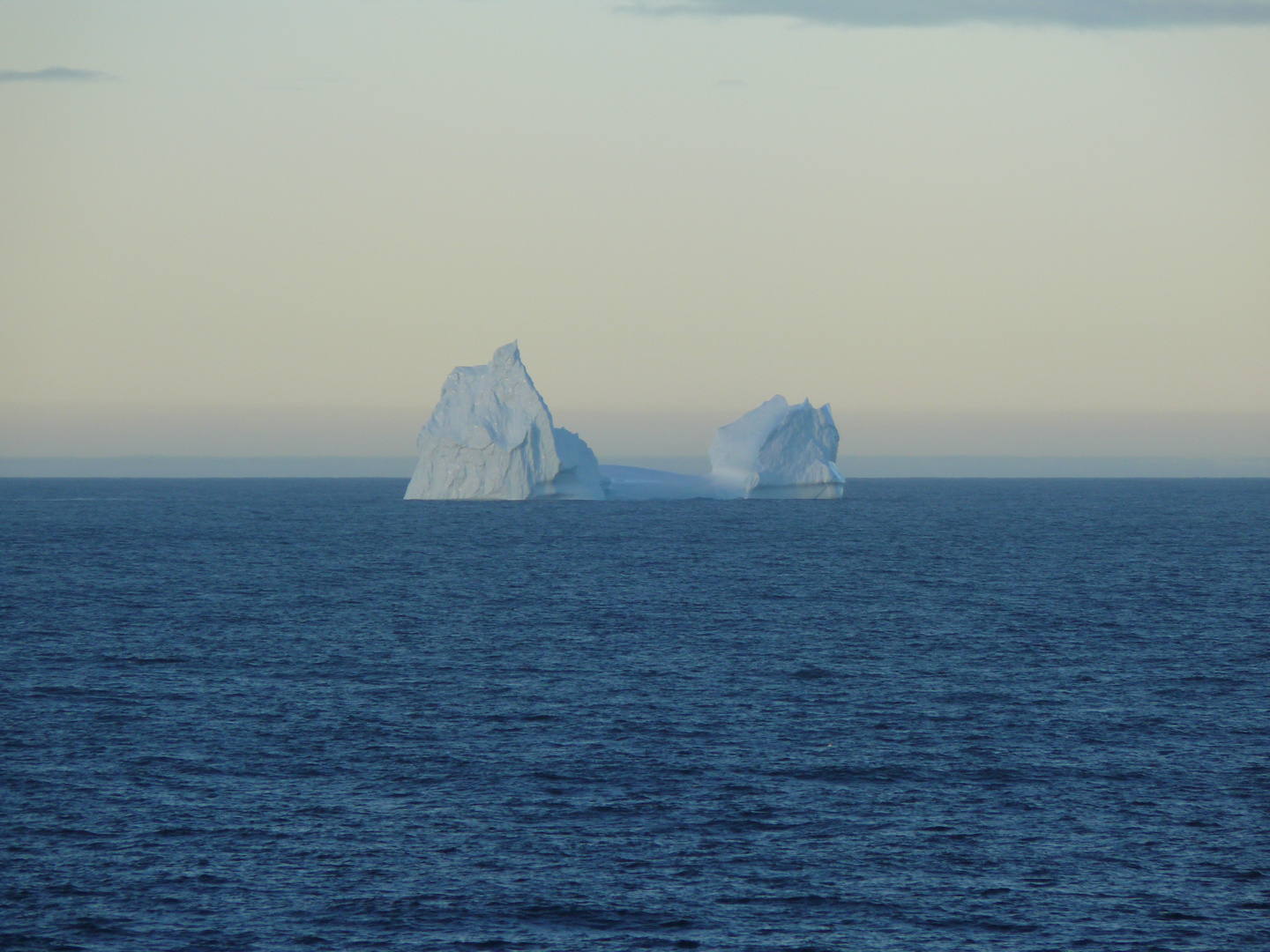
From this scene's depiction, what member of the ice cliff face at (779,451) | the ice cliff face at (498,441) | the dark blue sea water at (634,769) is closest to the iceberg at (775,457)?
Result: the ice cliff face at (779,451)

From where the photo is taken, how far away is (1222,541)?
268 feet

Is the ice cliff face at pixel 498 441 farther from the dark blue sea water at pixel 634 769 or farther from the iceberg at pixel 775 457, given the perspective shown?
the dark blue sea water at pixel 634 769

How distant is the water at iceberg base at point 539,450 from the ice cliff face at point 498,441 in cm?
7

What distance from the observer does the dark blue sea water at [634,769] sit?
50.3 feet

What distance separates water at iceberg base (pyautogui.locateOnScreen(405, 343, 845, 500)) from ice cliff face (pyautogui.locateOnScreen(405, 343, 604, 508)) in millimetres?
67

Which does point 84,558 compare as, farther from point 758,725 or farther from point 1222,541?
point 1222,541

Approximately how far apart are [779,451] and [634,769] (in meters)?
81.5

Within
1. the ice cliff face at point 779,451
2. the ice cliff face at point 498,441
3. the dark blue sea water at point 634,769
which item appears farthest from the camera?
the ice cliff face at point 779,451

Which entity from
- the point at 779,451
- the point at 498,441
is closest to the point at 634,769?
the point at 498,441

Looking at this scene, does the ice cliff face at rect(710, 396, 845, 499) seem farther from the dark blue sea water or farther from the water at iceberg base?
the dark blue sea water

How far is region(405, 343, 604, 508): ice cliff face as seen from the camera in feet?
305

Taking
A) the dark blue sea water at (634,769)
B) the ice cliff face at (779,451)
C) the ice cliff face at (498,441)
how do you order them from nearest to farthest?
the dark blue sea water at (634,769)
the ice cliff face at (498,441)
the ice cliff face at (779,451)

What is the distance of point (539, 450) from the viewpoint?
94.9 metres

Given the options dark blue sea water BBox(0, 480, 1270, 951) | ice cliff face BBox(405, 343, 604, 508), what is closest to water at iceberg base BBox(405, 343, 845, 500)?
ice cliff face BBox(405, 343, 604, 508)
